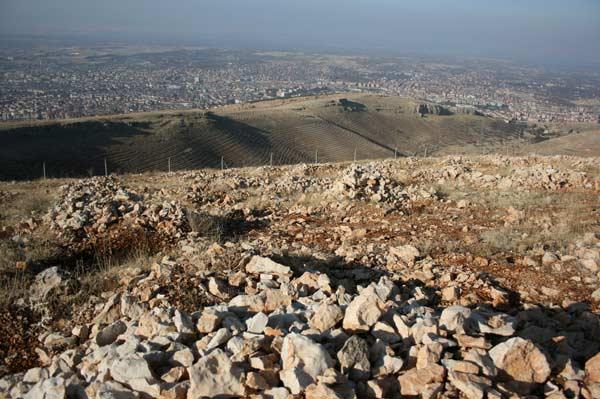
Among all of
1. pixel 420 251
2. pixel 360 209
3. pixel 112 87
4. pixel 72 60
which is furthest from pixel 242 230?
pixel 72 60

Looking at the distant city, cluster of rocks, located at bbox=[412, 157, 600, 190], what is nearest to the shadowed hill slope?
cluster of rocks, located at bbox=[412, 157, 600, 190]

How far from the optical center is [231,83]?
120 metres

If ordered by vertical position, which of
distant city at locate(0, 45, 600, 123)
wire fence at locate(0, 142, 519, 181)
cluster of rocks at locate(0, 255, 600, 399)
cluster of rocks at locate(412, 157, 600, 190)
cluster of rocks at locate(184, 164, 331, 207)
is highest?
distant city at locate(0, 45, 600, 123)

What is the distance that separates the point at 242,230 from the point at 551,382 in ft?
20.5

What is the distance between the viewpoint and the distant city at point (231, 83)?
262 ft

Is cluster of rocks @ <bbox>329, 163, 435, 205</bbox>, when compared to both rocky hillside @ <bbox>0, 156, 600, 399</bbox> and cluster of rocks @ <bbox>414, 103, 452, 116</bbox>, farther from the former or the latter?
cluster of rocks @ <bbox>414, 103, 452, 116</bbox>

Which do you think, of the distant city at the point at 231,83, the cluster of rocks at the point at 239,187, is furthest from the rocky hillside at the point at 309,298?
the distant city at the point at 231,83

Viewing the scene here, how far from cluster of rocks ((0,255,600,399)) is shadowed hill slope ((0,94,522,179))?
23.6 m

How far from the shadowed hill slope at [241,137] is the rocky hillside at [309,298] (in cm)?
1965

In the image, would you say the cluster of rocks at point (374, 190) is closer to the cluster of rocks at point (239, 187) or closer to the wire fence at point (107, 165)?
the cluster of rocks at point (239, 187)

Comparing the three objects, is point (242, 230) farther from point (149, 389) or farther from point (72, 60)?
point (72, 60)

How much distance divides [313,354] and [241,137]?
44.8 metres

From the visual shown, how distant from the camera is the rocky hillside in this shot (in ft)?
10.2

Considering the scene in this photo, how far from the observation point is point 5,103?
68875 mm
